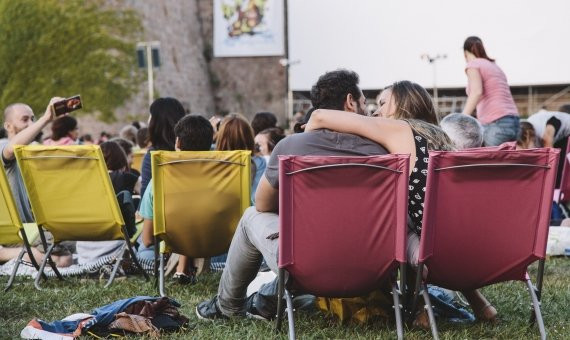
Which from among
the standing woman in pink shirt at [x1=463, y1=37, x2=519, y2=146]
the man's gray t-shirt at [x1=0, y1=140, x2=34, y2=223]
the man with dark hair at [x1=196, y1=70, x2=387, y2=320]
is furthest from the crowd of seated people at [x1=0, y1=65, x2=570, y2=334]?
the standing woman in pink shirt at [x1=463, y1=37, x2=519, y2=146]

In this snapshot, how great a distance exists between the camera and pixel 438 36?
3073cm

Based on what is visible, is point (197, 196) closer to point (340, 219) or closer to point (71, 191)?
point (71, 191)

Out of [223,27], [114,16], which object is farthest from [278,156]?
[223,27]

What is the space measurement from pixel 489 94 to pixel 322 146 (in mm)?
3659

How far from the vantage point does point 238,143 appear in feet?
17.5

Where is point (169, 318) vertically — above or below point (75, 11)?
below

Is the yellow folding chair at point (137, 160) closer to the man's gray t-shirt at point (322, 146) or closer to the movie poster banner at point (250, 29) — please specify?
the man's gray t-shirt at point (322, 146)

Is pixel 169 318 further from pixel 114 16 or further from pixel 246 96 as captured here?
pixel 246 96

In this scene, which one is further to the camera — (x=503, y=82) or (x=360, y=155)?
(x=503, y=82)

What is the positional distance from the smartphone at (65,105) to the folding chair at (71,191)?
0.91 ft

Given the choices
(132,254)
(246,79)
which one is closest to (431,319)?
(132,254)

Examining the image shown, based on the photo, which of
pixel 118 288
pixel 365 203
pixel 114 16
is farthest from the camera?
pixel 114 16

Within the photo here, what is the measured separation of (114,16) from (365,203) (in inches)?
899

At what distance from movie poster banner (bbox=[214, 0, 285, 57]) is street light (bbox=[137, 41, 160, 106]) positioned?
446 centimetres
